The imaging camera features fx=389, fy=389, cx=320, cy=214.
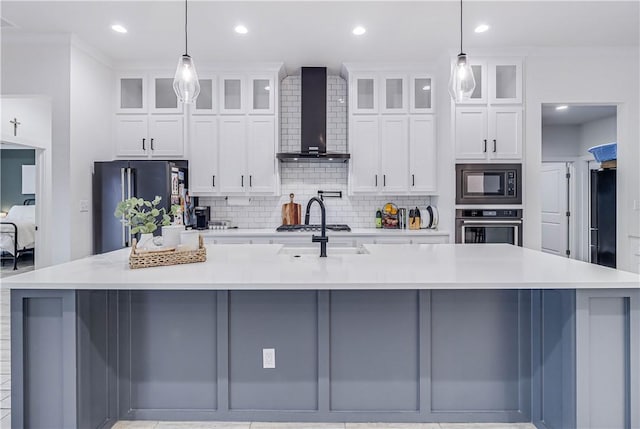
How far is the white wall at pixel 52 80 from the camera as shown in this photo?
3666 millimetres

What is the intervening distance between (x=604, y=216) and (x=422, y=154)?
2.18m

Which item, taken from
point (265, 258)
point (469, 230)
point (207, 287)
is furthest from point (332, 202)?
point (207, 287)

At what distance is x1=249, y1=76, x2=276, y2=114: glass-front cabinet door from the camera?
4359 mm

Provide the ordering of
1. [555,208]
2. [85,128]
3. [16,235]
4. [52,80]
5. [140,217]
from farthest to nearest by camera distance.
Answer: [555,208] < [16,235] < [85,128] < [52,80] < [140,217]

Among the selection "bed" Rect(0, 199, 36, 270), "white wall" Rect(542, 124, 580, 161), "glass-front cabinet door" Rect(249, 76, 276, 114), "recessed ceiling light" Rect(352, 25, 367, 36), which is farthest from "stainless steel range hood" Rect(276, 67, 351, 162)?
"bed" Rect(0, 199, 36, 270)

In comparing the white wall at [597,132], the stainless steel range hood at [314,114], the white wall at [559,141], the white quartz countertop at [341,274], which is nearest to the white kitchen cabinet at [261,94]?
the stainless steel range hood at [314,114]

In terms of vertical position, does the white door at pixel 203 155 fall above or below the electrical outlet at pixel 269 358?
above

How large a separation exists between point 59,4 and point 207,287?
295 centimetres

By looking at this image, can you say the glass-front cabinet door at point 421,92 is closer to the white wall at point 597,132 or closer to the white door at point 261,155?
the white door at point 261,155

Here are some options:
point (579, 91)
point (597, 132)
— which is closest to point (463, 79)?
point (579, 91)

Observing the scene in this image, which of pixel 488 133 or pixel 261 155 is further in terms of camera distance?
pixel 261 155

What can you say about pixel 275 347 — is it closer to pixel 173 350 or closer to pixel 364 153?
pixel 173 350

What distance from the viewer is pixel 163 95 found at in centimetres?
438

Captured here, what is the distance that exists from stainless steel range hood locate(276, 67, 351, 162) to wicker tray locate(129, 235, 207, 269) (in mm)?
2396
